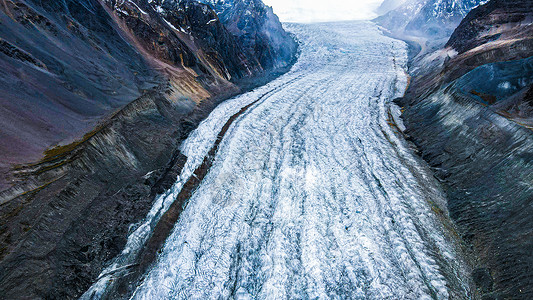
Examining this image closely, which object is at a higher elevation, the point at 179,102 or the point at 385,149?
the point at 179,102

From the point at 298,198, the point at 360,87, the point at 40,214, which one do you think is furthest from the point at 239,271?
the point at 360,87

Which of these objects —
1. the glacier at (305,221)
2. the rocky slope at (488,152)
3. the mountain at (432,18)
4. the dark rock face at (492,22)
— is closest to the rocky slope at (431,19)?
the mountain at (432,18)

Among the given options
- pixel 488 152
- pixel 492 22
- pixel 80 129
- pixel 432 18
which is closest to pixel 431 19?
pixel 432 18

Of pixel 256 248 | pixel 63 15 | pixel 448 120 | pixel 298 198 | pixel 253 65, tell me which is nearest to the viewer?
pixel 256 248

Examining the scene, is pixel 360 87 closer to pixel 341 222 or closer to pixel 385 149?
pixel 385 149

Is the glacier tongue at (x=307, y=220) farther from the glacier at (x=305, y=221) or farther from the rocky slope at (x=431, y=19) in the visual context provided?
the rocky slope at (x=431, y=19)

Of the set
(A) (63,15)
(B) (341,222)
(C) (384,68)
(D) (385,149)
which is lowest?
(C) (384,68)
